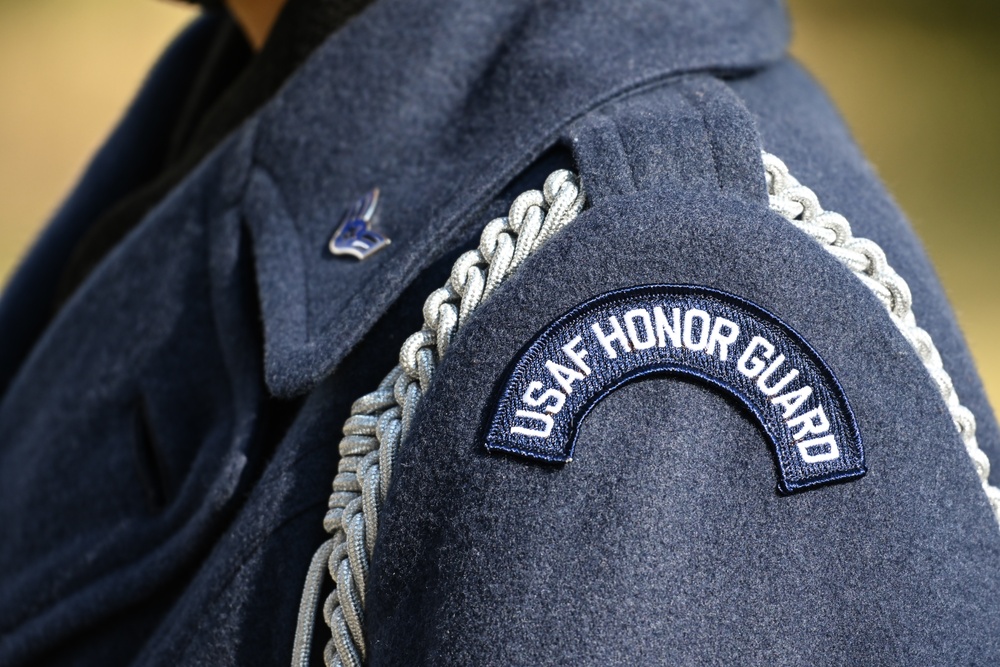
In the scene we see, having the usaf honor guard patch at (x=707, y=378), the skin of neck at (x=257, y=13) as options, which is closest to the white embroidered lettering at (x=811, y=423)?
the usaf honor guard patch at (x=707, y=378)

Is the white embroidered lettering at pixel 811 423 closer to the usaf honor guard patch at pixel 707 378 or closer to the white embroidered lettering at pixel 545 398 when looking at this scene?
the usaf honor guard patch at pixel 707 378

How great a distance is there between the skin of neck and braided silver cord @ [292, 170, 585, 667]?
0.47m

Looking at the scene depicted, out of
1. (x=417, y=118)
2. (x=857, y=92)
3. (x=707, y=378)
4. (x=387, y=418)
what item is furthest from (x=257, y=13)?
(x=857, y=92)

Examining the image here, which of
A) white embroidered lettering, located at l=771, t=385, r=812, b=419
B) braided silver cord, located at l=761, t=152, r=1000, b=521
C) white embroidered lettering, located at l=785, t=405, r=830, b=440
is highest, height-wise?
braided silver cord, located at l=761, t=152, r=1000, b=521

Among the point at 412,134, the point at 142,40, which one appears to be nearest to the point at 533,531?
the point at 412,134

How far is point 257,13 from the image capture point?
1.02m

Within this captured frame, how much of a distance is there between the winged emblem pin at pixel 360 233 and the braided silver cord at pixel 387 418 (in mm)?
105

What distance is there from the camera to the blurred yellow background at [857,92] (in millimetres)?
4766

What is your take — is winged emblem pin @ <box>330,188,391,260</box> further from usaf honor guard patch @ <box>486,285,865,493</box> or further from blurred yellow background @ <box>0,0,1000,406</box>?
blurred yellow background @ <box>0,0,1000,406</box>

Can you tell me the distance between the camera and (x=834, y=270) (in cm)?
56

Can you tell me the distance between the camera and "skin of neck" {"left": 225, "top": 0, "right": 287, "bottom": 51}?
100 cm

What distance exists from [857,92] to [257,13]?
4933 mm

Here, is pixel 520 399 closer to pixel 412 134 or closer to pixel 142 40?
pixel 412 134

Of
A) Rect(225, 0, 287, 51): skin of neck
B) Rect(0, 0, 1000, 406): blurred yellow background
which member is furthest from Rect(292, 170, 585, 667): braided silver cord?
Rect(0, 0, 1000, 406): blurred yellow background
